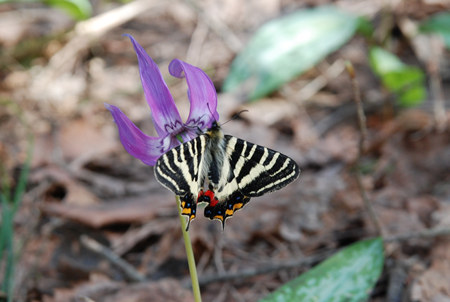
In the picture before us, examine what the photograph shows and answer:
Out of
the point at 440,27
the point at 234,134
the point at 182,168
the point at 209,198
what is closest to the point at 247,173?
the point at 209,198

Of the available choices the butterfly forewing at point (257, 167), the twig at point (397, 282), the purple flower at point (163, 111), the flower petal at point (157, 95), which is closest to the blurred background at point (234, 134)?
the twig at point (397, 282)

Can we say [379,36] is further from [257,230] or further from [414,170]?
[257,230]

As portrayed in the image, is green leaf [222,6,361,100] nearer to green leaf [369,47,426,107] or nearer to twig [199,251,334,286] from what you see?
green leaf [369,47,426,107]

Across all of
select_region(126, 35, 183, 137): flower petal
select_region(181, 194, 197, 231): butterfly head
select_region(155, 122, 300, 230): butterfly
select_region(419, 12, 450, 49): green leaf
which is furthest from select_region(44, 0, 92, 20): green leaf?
select_region(181, 194, 197, 231): butterfly head

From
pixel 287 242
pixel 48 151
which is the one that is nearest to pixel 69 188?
pixel 48 151

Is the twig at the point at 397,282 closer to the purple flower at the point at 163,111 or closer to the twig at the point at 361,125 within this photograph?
the twig at the point at 361,125

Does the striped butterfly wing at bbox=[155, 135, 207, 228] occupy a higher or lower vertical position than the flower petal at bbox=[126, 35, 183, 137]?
lower

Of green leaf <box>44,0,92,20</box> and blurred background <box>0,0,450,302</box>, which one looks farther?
green leaf <box>44,0,92,20</box>
